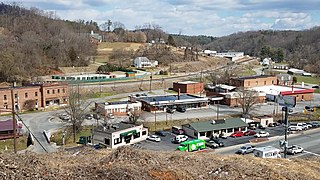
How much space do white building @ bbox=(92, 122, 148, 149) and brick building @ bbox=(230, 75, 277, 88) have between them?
768 inches

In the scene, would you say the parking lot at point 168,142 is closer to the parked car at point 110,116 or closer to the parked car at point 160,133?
the parked car at point 160,133

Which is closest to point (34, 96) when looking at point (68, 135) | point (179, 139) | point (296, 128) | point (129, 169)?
point (68, 135)

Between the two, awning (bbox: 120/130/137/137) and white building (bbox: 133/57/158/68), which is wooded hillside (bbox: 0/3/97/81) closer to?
white building (bbox: 133/57/158/68)

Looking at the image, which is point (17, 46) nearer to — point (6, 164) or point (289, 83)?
point (289, 83)

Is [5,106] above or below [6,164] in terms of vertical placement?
A: below

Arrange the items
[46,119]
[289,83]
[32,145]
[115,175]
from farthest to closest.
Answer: [289,83] < [46,119] < [32,145] < [115,175]

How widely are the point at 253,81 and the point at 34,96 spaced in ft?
76.7

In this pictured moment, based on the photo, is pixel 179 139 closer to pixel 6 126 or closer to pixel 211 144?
pixel 211 144

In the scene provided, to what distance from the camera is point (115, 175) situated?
6.89 meters

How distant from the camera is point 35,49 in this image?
48.3 m

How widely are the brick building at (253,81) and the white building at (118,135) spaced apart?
1951 centimetres

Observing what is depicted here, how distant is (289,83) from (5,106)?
109 feet

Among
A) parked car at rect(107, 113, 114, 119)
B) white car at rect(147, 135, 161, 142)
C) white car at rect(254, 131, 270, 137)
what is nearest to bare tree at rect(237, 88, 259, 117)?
white car at rect(254, 131, 270, 137)

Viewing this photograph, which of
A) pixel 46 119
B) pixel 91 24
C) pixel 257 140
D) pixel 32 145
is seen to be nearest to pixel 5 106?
pixel 46 119
